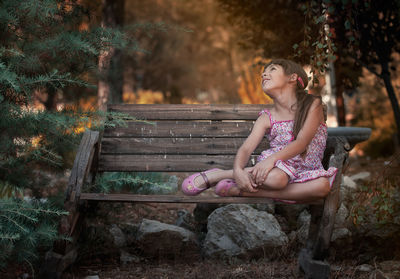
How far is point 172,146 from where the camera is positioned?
3.50 metres

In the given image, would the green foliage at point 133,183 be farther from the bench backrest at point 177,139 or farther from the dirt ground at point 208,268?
the dirt ground at point 208,268

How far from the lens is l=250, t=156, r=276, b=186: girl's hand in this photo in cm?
268

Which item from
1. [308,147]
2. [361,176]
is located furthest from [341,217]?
[361,176]

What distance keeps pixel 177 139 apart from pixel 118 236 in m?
0.98

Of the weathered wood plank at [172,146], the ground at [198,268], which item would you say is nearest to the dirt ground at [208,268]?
the ground at [198,268]

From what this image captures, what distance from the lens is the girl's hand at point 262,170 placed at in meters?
2.68

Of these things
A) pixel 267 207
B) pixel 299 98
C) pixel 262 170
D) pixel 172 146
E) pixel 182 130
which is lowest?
pixel 267 207

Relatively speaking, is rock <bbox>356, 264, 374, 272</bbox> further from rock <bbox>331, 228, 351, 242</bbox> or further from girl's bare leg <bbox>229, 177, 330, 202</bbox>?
girl's bare leg <bbox>229, 177, 330, 202</bbox>

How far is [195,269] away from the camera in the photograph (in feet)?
10.6

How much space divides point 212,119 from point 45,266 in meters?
1.67

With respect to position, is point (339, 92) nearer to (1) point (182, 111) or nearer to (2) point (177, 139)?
(1) point (182, 111)

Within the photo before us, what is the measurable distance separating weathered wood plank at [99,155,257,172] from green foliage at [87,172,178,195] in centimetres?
9

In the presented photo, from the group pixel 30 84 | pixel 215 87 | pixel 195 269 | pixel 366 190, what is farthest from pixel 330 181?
pixel 215 87

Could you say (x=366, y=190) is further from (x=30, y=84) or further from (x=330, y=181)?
(x=30, y=84)
